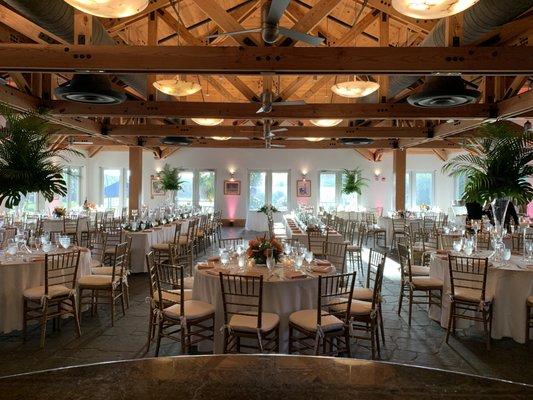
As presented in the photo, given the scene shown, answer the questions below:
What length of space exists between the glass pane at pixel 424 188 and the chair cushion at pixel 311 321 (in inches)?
633

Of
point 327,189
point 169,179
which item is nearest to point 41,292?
point 169,179

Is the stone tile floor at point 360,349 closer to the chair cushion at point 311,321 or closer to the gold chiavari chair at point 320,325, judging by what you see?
the gold chiavari chair at point 320,325

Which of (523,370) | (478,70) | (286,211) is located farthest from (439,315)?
(286,211)

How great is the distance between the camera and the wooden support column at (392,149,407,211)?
14.0 metres

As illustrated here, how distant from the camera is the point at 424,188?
61.4 ft

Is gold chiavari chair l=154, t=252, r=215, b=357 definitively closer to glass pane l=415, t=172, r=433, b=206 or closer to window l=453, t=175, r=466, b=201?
glass pane l=415, t=172, r=433, b=206

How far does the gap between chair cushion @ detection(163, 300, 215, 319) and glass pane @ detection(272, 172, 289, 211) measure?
14322 millimetres

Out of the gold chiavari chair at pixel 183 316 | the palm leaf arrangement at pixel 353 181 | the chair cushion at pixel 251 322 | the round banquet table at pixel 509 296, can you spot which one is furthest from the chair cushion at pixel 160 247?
the palm leaf arrangement at pixel 353 181

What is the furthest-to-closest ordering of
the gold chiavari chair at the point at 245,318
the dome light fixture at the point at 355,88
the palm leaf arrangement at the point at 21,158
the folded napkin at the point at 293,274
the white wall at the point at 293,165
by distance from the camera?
1. the white wall at the point at 293,165
2. the dome light fixture at the point at 355,88
3. the palm leaf arrangement at the point at 21,158
4. the folded napkin at the point at 293,274
5. the gold chiavari chair at the point at 245,318

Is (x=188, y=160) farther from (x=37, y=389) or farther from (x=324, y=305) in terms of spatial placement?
(x=37, y=389)

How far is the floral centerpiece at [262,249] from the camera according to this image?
4551mm

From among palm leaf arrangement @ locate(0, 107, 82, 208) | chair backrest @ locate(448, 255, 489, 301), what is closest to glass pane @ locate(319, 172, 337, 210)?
chair backrest @ locate(448, 255, 489, 301)

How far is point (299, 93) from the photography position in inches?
578

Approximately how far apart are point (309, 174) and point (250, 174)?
2612 millimetres
